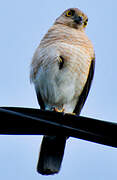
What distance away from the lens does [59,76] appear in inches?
225

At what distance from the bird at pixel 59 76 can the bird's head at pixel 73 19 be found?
54cm

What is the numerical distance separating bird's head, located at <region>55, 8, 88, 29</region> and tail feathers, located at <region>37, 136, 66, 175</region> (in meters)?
2.58

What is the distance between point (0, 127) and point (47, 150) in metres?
2.41

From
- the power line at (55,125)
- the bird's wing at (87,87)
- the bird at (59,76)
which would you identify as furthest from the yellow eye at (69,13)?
the power line at (55,125)

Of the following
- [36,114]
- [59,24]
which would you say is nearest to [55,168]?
[36,114]

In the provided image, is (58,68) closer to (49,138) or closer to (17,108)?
(49,138)

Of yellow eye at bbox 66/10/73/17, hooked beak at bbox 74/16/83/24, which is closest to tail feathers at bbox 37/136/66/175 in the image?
hooked beak at bbox 74/16/83/24

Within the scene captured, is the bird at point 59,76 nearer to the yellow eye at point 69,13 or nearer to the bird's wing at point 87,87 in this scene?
the bird's wing at point 87,87

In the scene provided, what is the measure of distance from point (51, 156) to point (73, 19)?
3059mm

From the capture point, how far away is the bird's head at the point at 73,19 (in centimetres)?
705

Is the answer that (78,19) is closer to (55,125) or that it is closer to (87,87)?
(87,87)

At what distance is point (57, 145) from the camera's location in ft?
17.4

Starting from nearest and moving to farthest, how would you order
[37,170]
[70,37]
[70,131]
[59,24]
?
[70,131] → [37,170] → [70,37] → [59,24]

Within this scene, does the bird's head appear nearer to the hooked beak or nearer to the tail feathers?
the hooked beak
